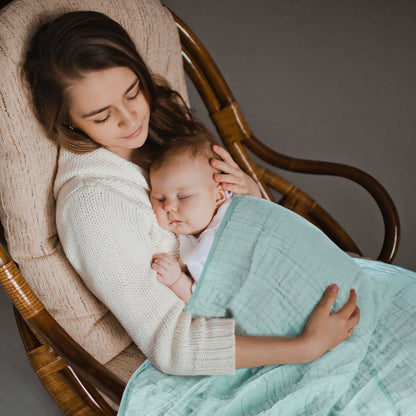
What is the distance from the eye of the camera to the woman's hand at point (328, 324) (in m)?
1.01

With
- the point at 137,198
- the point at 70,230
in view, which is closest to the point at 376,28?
the point at 137,198

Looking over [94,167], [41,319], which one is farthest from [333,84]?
[41,319]

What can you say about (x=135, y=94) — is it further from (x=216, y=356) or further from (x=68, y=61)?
(x=216, y=356)

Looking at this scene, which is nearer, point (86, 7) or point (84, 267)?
point (84, 267)

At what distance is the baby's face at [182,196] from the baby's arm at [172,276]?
10 centimetres

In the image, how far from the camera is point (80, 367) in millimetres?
997

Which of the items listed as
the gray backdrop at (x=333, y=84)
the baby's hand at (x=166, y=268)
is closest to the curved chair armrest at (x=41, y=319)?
the baby's hand at (x=166, y=268)

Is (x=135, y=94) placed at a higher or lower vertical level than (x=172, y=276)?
higher

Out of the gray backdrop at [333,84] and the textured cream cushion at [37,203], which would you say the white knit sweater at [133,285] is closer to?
the textured cream cushion at [37,203]

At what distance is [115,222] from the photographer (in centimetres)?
100

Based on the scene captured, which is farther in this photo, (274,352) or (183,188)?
(183,188)

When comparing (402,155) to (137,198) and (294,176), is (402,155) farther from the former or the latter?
(137,198)

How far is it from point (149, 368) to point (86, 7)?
2.79 ft

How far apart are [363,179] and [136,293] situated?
0.90 m
